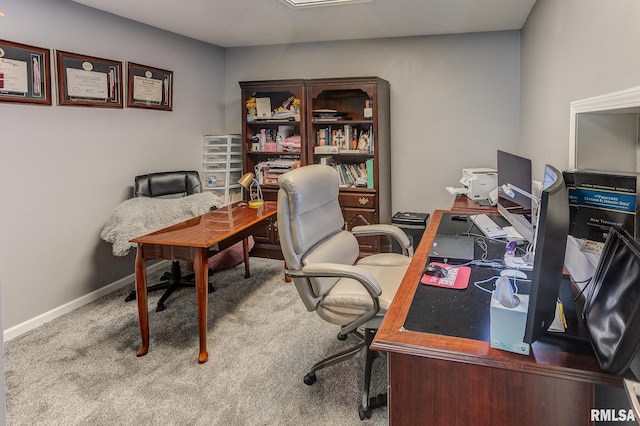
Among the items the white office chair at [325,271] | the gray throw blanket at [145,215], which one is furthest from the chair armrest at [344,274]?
the gray throw blanket at [145,215]

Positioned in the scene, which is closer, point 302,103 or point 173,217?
point 173,217

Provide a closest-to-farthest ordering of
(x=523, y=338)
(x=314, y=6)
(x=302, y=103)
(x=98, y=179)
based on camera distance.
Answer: (x=523, y=338), (x=314, y=6), (x=98, y=179), (x=302, y=103)

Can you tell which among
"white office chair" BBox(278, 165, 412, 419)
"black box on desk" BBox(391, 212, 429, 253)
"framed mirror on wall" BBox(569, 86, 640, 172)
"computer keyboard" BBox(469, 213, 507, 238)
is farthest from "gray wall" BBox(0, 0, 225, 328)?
"framed mirror on wall" BBox(569, 86, 640, 172)

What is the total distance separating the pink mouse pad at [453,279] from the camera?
1.58 meters

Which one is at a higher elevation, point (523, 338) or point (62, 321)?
point (523, 338)

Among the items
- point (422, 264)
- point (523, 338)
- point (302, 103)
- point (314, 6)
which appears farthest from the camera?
point (302, 103)

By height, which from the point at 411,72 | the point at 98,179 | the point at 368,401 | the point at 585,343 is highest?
the point at 411,72

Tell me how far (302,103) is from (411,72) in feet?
3.79

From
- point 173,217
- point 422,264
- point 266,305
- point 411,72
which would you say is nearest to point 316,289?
point 422,264

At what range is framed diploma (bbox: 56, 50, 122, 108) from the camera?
300 centimetres

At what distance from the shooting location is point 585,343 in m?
1.16

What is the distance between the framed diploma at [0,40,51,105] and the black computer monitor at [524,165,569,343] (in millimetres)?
3130

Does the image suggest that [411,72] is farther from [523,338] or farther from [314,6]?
[523,338]

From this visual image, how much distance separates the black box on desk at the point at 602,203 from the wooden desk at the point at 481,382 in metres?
0.55
